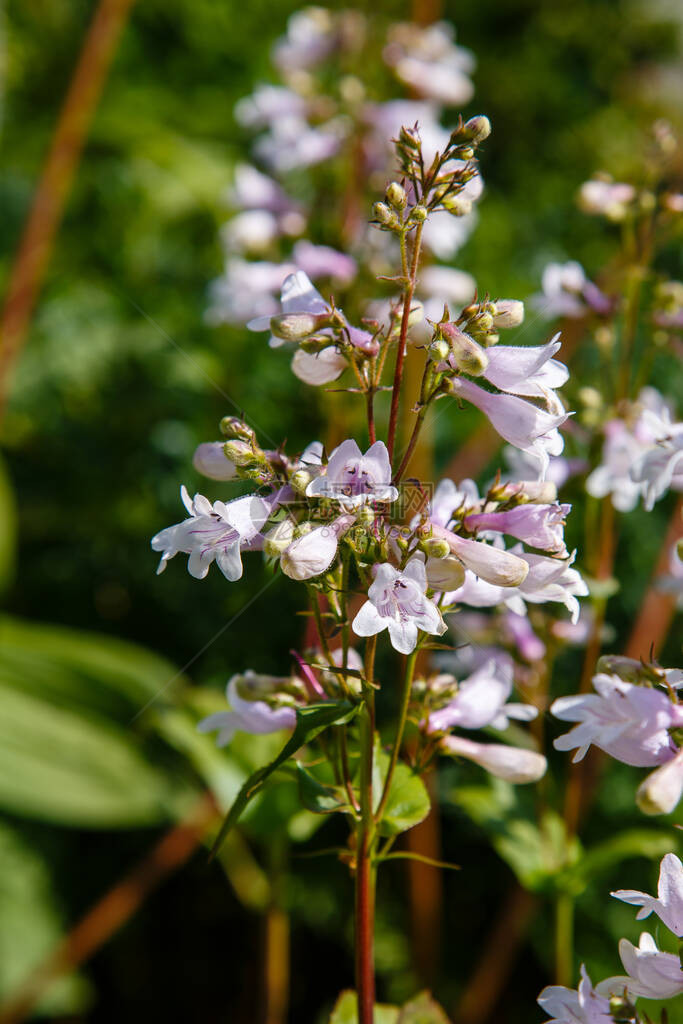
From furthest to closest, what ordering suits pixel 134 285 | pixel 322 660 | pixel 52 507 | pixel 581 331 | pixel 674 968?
pixel 134 285
pixel 52 507
pixel 581 331
pixel 322 660
pixel 674 968

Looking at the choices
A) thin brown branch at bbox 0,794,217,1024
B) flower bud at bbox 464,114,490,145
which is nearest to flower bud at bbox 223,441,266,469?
flower bud at bbox 464,114,490,145

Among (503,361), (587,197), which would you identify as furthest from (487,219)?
(503,361)

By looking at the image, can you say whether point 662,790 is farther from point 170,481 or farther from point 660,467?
point 170,481

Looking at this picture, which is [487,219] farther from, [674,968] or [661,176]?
[674,968]

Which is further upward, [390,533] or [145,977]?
[390,533]

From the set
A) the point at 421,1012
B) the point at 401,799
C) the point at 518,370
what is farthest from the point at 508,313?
the point at 421,1012

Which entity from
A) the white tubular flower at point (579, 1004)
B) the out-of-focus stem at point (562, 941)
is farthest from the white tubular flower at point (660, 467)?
the out-of-focus stem at point (562, 941)
